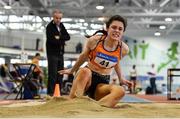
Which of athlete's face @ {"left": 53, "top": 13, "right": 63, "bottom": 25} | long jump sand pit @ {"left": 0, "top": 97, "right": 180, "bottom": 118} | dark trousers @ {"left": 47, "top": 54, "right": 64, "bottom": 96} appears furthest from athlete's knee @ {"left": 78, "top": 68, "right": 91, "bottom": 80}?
athlete's face @ {"left": 53, "top": 13, "right": 63, "bottom": 25}

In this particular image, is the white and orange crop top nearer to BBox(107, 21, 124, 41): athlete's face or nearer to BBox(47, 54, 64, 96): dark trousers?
BBox(107, 21, 124, 41): athlete's face

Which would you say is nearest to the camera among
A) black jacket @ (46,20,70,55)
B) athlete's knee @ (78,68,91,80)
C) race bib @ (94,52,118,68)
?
athlete's knee @ (78,68,91,80)

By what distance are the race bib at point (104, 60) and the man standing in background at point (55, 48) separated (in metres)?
2.64

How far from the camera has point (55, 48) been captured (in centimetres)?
702

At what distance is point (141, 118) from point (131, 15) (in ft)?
54.8

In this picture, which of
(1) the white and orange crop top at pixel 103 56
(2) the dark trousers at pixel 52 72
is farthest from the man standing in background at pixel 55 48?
(1) the white and orange crop top at pixel 103 56

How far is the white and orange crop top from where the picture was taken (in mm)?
4262

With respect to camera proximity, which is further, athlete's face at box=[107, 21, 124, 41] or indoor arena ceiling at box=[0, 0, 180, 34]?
indoor arena ceiling at box=[0, 0, 180, 34]

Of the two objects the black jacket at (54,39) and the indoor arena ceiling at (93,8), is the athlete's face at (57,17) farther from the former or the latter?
the indoor arena ceiling at (93,8)

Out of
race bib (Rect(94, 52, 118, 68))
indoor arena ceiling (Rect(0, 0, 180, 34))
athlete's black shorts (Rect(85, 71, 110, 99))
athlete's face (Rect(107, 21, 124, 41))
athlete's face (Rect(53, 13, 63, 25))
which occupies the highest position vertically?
indoor arena ceiling (Rect(0, 0, 180, 34))

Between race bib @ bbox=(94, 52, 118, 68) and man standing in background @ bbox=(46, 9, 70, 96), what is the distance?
2.64 m

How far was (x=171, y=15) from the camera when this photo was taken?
18797mm

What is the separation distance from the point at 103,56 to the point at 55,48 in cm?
288

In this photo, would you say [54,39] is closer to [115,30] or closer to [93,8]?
[115,30]
